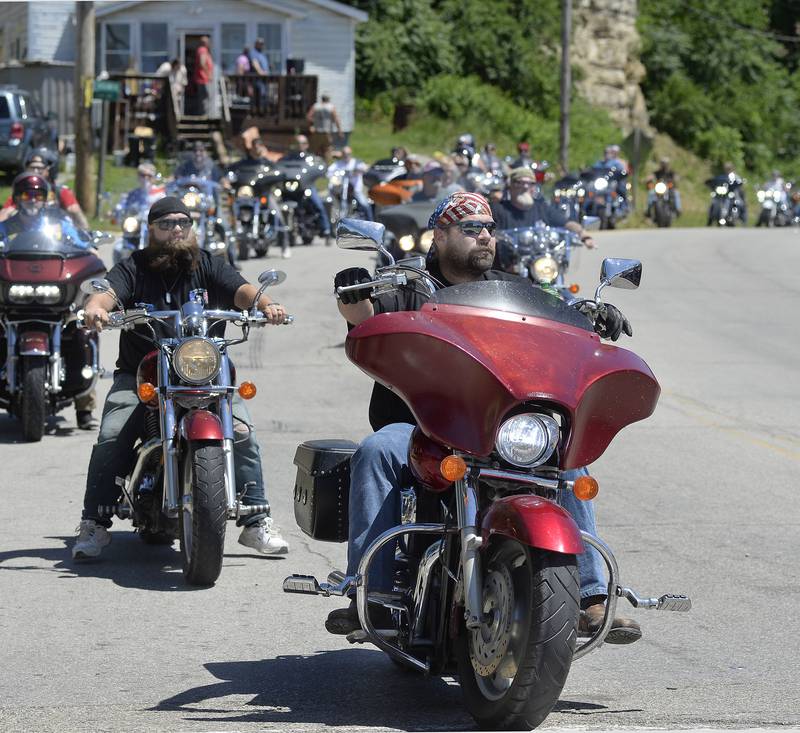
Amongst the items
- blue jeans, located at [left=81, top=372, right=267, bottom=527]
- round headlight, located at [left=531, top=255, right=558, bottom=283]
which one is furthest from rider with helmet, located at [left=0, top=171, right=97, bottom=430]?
round headlight, located at [left=531, top=255, right=558, bottom=283]

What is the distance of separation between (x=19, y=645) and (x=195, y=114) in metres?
38.6

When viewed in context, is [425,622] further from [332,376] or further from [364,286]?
[332,376]

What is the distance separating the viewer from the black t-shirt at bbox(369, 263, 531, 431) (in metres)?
6.03

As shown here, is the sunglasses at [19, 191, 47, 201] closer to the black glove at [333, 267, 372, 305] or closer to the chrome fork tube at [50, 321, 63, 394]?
the chrome fork tube at [50, 321, 63, 394]

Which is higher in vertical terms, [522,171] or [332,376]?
[522,171]

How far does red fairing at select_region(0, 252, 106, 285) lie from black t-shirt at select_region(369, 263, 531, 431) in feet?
19.1

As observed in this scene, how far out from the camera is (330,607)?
282 inches

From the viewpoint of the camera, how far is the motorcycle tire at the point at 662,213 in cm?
4294

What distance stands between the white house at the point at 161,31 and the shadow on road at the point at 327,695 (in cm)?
3999

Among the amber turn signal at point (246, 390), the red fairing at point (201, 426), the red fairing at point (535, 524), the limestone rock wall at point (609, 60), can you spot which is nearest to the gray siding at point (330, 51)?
the limestone rock wall at point (609, 60)

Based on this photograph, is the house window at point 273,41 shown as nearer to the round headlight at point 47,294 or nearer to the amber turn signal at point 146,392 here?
the round headlight at point 47,294

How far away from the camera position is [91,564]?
801 cm

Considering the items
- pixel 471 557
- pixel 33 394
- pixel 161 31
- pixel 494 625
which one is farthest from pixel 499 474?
pixel 161 31

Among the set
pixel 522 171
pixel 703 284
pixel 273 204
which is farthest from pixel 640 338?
pixel 273 204
